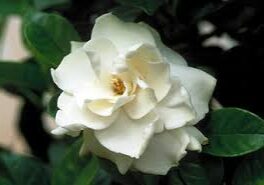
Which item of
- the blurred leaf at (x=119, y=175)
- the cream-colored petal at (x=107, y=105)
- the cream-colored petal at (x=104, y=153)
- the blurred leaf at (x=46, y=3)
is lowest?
the blurred leaf at (x=119, y=175)

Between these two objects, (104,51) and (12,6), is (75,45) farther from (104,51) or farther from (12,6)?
(12,6)

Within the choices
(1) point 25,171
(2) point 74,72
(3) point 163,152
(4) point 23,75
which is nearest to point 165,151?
(3) point 163,152

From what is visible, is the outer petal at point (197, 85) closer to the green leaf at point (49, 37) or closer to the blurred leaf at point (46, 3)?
the green leaf at point (49, 37)

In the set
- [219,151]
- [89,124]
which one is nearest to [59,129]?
[89,124]

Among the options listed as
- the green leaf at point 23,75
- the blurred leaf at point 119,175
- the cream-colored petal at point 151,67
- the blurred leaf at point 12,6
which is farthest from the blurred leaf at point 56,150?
the cream-colored petal at point 151,67

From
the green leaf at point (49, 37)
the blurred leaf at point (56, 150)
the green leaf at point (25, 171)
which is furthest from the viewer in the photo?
the blurred leaf at point (56, 150)

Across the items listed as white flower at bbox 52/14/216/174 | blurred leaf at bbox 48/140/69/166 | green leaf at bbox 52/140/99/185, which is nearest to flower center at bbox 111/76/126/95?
white flower at bbox 52/14/216/174

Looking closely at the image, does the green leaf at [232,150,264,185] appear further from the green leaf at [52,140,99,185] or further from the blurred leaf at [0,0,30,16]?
the blurred leaf at [0,0,30,16]
